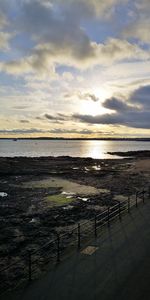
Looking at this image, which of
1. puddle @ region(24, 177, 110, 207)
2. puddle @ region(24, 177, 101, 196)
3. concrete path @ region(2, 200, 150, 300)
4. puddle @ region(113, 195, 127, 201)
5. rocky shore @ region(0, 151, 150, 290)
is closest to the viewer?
concrete path @ region(2, 200, 150, 300)

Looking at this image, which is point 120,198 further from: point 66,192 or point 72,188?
point 72,188

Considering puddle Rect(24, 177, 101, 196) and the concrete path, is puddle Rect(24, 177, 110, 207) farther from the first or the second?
the concrete path

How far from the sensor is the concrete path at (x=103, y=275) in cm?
1026

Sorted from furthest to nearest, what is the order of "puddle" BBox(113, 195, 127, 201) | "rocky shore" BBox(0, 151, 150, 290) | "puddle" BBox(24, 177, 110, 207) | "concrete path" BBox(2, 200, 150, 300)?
"puddle" BBox(113, 195, 127, 201), "puddle" BBox(24, 177, 110, 207), "rocky shore" BBox(0, 151, 150, 290), "concrete path" BBox(2, 200, 150, 300)

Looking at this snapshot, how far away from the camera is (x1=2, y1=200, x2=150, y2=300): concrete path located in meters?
10.3

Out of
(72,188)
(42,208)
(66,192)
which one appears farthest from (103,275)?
(72,188)

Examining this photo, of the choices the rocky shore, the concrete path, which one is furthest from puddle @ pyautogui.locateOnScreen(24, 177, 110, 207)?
the concrete path

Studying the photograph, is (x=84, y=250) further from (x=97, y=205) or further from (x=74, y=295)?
(x=97, y=205)

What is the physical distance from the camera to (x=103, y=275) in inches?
457

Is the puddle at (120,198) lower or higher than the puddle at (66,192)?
higher

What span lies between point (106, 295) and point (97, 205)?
18.4 m

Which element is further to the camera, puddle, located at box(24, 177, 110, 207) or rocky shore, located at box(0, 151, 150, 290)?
puddle, located at box(24, 177, 110, 207)

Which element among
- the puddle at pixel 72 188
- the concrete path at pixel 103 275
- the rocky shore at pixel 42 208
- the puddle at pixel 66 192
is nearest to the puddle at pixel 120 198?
the rocky shore at pixel 42 208

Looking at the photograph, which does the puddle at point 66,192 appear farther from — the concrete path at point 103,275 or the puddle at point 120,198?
the concrete path at point 103,275
